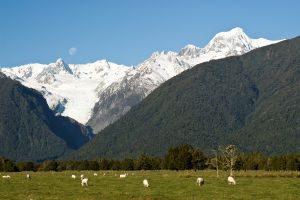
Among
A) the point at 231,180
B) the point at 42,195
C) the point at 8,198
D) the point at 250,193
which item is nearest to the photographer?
the point at 8,198

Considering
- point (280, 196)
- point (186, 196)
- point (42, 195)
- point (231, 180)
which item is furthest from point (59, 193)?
point (231, 180)

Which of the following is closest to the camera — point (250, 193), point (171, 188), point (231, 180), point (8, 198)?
point (8, 198)

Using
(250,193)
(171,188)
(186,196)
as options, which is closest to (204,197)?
(186,196)

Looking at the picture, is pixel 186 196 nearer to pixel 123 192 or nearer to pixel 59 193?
pixel 123 192

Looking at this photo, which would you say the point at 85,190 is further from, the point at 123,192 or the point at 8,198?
the point at 8,198

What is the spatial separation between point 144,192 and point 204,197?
30.6 ft

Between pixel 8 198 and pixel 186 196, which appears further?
pixel 186 196

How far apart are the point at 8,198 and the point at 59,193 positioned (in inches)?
354

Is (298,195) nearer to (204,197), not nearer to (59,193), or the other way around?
(204,197)

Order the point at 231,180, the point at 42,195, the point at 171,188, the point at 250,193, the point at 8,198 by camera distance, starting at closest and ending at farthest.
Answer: the point at 8,198 < the point at 42,195 < the point at 250,193 < the point at 171,188 < the point at 231,180

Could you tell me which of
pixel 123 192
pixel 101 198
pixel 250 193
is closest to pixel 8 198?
pixel 101 198

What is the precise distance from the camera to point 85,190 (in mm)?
76562

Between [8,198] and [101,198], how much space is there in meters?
9.15

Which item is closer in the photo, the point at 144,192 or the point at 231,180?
the point at 144,192
